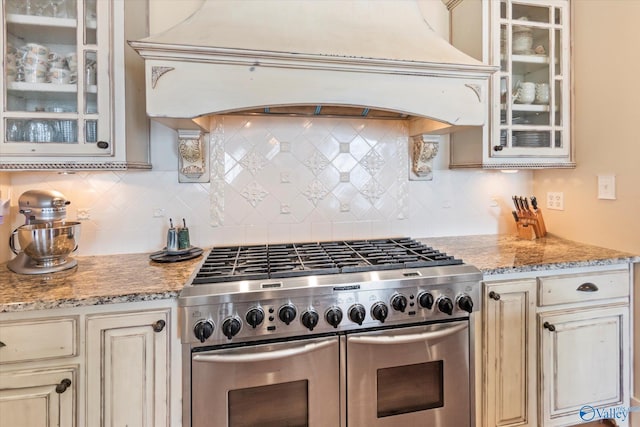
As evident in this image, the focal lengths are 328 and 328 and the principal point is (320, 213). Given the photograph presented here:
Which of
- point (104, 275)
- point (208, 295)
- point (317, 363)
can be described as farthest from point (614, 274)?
point (104, 275)

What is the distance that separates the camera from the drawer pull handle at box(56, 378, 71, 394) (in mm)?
1104

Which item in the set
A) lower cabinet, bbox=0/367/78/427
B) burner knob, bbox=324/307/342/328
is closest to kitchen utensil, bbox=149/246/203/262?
lower cabinet, bbox=0/367/78/427

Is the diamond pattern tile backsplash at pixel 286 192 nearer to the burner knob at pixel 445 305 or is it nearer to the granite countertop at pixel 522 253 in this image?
the granite countertop at pixel 522 253

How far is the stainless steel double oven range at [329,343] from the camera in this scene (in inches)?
47.2

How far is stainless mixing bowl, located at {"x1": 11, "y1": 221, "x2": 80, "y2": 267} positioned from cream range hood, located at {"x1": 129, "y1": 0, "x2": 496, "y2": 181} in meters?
0.65

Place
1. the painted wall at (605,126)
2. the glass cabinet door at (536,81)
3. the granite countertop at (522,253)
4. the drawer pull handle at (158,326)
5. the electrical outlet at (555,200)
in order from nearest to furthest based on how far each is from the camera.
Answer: the drawer pull handle at (158,326) < the granite countertop at (522,253) < the painted wall at (605,126) < the glass cabinet door at (536,81) < the electrical outlet at (555,200)

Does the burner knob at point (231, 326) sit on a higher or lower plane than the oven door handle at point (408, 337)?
higher

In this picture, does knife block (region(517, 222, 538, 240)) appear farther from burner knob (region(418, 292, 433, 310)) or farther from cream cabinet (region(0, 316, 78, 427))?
cream cabinet (region(0, 316, 78, 427))

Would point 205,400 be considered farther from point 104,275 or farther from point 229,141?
point 229,141

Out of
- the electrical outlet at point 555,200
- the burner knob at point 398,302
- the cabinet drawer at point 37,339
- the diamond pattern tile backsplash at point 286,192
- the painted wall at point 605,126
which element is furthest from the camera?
the electrical outlet at point 555,200

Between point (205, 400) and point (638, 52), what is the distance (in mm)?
2498

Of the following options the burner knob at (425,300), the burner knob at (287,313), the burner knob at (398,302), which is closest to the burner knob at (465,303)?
the burner knob at (425,300)

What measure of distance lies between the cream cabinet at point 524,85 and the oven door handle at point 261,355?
1.37m

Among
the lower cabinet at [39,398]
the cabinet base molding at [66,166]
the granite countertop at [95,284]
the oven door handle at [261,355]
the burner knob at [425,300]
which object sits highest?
the cabinet base molding at [66,166]
